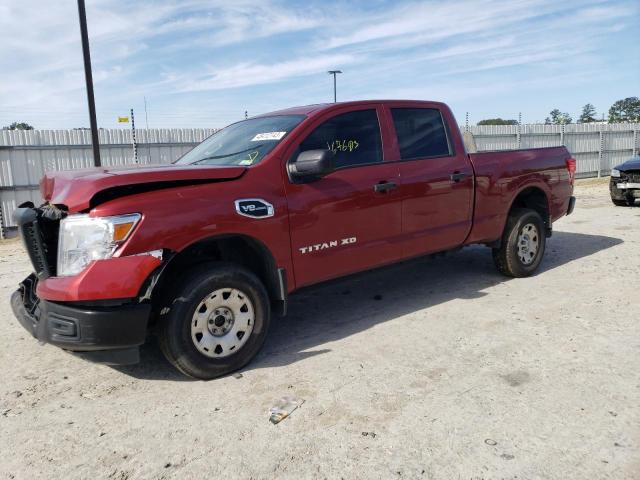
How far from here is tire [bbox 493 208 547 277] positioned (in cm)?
561

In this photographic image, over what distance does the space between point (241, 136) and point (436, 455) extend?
3.00 metres

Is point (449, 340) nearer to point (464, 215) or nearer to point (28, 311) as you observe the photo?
point (464, 215)

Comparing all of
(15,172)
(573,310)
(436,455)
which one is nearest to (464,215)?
(573,310)

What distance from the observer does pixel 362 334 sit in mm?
4242

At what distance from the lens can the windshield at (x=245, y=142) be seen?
156 inches

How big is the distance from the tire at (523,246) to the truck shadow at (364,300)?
20 centimetres

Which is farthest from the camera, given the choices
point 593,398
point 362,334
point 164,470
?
point 362,334

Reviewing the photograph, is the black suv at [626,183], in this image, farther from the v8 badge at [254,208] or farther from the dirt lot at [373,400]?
the v8 badge at [254,208]

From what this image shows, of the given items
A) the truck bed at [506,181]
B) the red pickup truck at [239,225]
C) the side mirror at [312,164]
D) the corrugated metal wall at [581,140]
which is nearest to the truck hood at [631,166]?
the truck bed at [506,181]

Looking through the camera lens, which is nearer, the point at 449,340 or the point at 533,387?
the point at 533,387

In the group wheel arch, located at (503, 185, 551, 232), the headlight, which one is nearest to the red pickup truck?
the headlight

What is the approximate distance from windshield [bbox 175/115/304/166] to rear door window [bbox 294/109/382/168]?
0.21 meters

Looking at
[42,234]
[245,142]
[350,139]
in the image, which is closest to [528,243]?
[350,139]

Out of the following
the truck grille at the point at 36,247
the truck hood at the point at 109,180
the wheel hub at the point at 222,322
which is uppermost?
the truck hood at the point at 109,180
